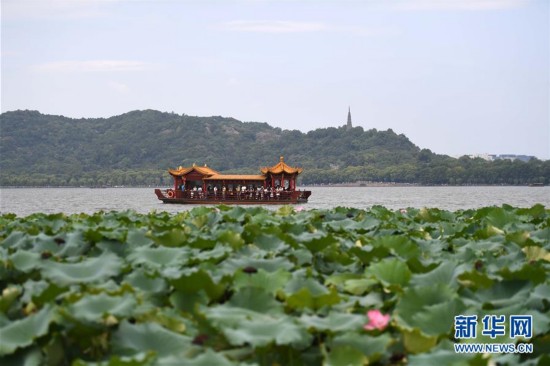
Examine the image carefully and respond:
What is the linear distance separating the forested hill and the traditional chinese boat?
71.3m

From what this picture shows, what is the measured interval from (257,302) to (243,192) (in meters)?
49.0

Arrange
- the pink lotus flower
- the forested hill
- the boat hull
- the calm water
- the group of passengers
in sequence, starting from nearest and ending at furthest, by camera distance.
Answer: the pink lotus flower → the boat hull → the group of passengers → the calm water → the forested hill

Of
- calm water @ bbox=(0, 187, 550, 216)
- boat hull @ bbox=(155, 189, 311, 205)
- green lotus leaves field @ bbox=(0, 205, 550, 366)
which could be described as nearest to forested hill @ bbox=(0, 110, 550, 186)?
calm water @ bbox=(0, 187, 550, 216)

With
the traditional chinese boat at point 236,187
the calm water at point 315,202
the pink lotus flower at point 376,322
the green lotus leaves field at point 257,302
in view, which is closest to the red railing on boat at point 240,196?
the traditional chinese boat at point 236,187

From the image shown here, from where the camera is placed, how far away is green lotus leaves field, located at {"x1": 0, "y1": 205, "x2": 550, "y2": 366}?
3.09 m

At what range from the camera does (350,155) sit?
158 metres

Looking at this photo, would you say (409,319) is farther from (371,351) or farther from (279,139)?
(279,139)

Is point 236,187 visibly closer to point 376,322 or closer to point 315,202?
point 315,202

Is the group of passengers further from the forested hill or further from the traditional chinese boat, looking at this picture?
the forested hill

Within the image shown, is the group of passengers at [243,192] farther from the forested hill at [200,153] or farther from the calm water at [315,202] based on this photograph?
the forested hill at [200,153]

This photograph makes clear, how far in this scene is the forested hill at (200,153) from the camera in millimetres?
135750

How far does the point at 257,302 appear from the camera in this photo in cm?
350

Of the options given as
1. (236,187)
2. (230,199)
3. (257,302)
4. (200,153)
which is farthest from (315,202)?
(200,153)

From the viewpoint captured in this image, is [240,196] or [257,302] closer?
[257,302]
